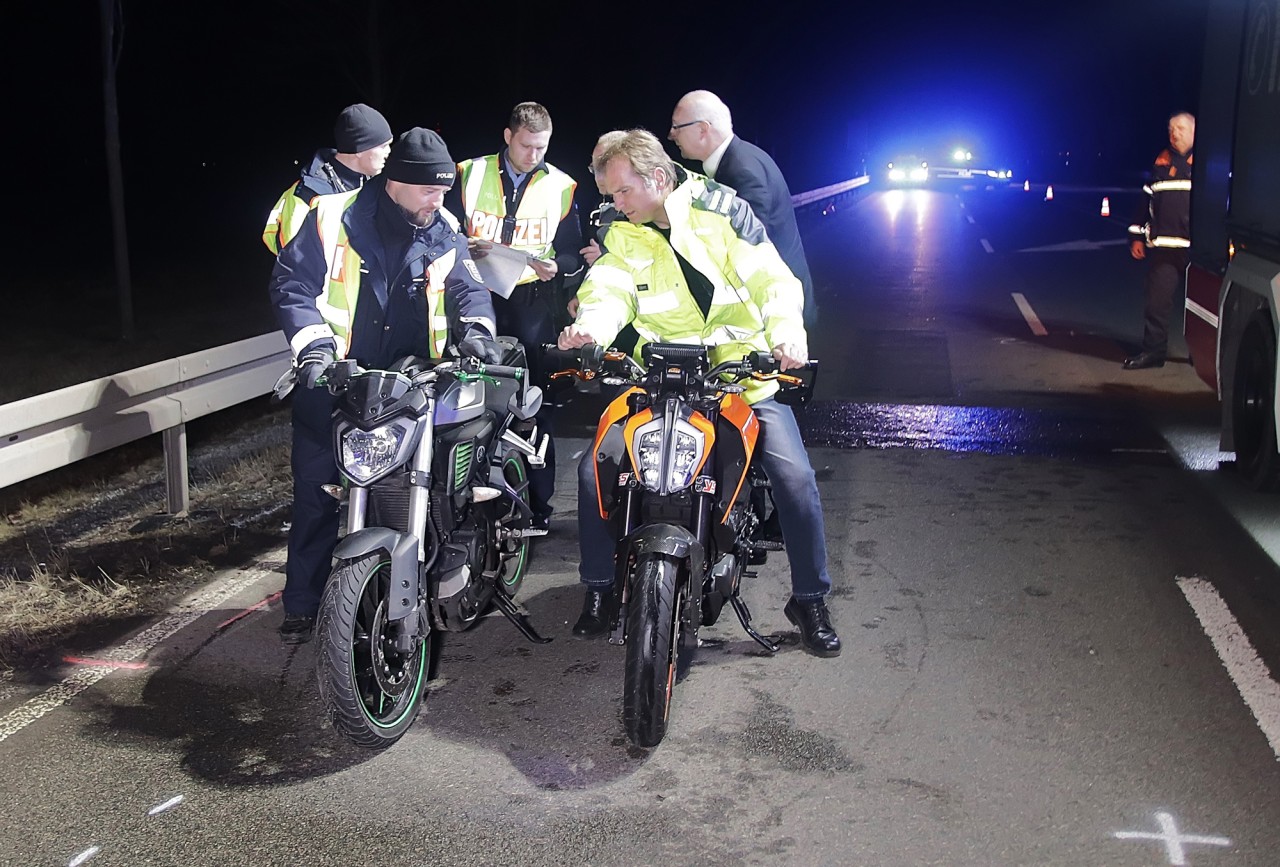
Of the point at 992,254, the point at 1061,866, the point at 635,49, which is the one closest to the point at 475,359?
the point at 1061,866

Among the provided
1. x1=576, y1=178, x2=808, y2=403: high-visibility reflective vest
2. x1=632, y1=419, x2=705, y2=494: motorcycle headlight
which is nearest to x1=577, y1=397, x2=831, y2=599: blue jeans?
x1=576, y1=178, x2=808, y2=403: high-visibility reflective vest

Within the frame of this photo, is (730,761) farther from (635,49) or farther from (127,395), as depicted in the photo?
(635,49)

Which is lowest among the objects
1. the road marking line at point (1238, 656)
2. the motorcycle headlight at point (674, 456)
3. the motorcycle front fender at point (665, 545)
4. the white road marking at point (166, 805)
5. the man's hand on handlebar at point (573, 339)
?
the white road marking at point (166, 805)

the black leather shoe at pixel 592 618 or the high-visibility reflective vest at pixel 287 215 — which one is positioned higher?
the high-visibility reflective vest at pixel 287 215

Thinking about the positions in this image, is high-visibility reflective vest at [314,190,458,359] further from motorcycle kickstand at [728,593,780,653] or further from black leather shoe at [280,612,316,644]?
motorcycle kickstand at [728,593,780,653]

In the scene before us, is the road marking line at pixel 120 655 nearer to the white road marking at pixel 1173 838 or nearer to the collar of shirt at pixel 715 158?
the collar of shirt at pixel 715 158

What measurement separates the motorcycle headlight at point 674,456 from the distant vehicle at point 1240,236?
362 cm

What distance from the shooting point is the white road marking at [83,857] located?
12.2 feet

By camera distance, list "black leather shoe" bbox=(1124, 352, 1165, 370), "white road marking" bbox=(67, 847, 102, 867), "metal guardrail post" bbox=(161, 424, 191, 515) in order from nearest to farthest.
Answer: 1. "white road marking" bbox=(67, 847, 102, 867)
2. "metal guardrail post" bbox=(161, 424, 191, 515)
3. "black leather shoe" bbox=(1124, 352, 1165, 370)

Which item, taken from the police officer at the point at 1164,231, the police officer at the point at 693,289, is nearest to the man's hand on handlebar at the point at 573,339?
the police officer at the point at 693,289

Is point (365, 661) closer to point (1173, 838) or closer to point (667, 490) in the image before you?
point (667, 490)

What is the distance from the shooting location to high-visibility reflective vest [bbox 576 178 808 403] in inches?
190

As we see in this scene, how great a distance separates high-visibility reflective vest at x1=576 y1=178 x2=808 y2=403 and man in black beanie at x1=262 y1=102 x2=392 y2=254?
5.76 feet

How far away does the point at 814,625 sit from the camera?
5.32 meters
